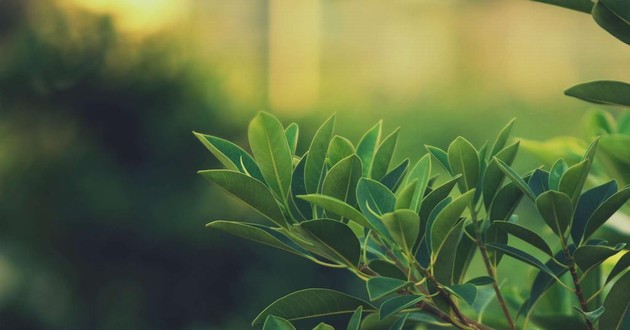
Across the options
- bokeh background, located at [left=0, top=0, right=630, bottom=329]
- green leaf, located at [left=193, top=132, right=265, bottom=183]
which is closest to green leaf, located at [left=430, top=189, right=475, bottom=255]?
green leaf, located at [left=193, top=132, right=265, bottom=183]

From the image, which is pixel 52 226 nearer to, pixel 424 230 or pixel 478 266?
pixel 478 266

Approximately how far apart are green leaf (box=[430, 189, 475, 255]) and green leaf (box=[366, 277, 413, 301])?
4cm

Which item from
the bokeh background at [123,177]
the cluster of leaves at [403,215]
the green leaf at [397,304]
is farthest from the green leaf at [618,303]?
the bokeh background at [123,177]

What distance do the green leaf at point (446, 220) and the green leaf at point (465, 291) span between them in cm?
2

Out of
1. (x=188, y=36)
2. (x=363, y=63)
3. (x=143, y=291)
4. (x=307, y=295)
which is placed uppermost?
(x=307, y=295)

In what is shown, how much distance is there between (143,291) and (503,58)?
308 inches

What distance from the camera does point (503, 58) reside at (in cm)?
971

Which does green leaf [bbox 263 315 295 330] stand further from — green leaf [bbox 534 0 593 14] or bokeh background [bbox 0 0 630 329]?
bokeh background [bbox 0 0 630 329]

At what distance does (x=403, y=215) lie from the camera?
0.44 m

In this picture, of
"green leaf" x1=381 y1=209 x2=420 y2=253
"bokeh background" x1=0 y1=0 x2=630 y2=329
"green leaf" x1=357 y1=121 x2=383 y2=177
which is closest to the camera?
"green leaf" x1=381 y1=209 x2=420 y2=253

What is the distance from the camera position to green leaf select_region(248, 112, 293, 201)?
500 millimetres

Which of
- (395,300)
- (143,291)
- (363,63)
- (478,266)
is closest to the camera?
(395,300)

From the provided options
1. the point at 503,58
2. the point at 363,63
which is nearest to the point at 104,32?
the point at 363,63

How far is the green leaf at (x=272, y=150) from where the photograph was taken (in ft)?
1.64
